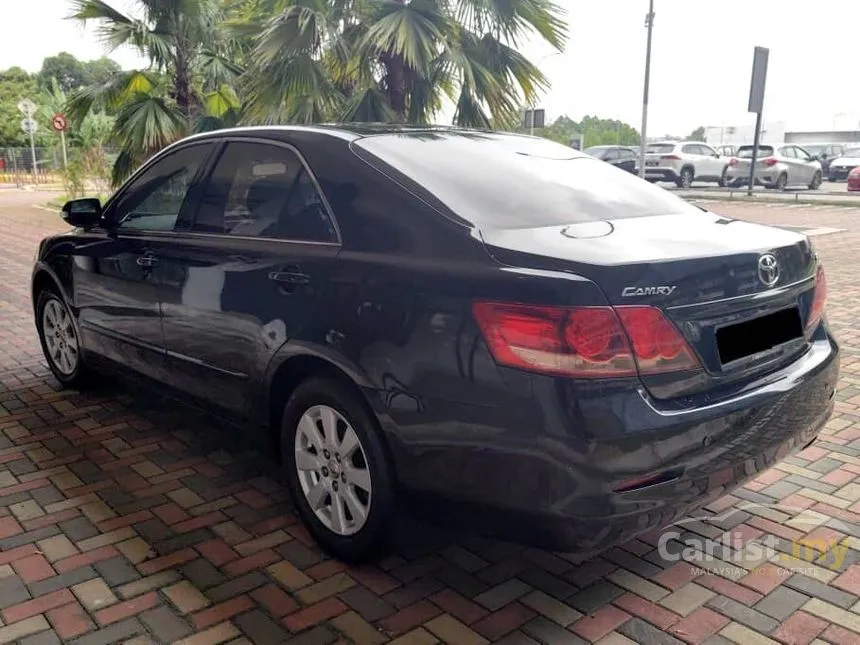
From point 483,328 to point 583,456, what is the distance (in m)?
0.45

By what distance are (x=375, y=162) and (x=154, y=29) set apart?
10037 mm

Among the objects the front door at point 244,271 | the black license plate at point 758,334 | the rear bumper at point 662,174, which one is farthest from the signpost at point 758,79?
the front door at point 244,271

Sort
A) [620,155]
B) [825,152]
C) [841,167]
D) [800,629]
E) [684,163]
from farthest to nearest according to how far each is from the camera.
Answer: [825,152], [841,167], [620,155], [684,163], [800,629]

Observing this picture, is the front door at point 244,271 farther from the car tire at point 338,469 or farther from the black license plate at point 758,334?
the black license plate at point 758,334

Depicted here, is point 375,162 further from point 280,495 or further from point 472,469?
point 280,495

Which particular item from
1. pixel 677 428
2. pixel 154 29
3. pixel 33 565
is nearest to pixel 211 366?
pixel 33 565

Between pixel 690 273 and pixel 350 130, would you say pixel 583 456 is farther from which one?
pixel 350 130

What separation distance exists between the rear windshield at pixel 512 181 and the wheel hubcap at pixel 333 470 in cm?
87

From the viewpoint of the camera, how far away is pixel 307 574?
280cm

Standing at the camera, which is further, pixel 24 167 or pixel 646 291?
pixel 24 167

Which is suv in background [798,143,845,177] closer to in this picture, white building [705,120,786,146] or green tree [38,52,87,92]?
white building [705,120,786,146]

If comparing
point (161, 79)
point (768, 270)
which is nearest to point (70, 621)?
point (768, 270)

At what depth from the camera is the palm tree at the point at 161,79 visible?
34.7 feet

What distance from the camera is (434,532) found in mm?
2945
